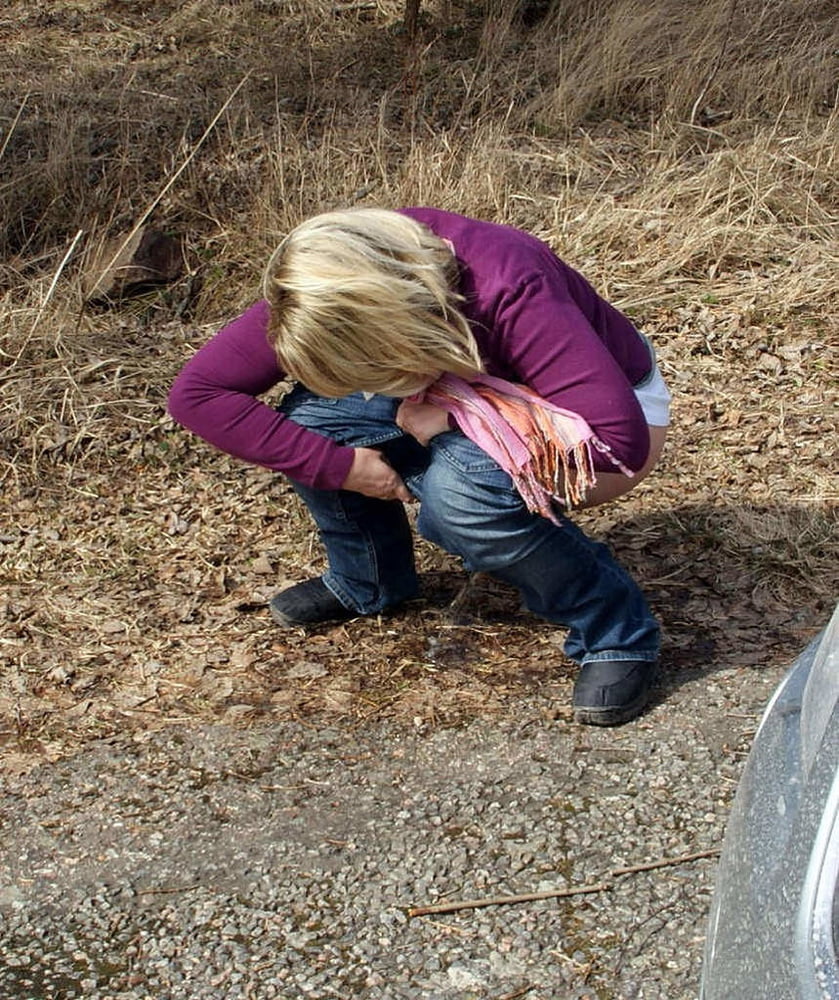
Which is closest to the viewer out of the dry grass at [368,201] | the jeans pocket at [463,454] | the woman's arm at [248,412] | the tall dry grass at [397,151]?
the jeans pocket at [463,454]

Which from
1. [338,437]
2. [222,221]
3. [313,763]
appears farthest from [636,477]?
[222,221]

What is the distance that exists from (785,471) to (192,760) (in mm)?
2319

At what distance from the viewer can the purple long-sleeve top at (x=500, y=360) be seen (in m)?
2.89

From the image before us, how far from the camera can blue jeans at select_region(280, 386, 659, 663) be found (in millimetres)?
3104

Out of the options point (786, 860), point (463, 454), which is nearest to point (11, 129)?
point (463, 454)

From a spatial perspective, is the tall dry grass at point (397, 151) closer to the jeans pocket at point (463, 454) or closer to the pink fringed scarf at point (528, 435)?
the jeans pocket at point (463, 454)

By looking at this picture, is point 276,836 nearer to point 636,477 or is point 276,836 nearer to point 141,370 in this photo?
point 636,477

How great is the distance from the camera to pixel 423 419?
10.3ft

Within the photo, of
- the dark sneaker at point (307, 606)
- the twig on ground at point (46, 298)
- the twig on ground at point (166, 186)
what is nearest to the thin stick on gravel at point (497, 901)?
the dark sneaker at point (307, 606)

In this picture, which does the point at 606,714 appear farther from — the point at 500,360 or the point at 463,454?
the point at 500,360

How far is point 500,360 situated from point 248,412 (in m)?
0.63

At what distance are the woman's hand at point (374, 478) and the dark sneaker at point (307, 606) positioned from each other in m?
0.54

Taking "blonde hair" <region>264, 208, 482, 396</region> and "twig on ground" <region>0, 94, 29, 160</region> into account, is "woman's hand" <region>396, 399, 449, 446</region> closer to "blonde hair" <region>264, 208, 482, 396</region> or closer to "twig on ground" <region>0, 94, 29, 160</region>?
"blonde hair" <region>264, 208, 482, 396</region>

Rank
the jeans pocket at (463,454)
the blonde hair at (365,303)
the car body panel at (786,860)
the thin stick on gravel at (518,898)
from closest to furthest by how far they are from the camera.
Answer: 1. the car body panel at (786,860)
2. the thin stick on gravel at (518,898)
3. the blonde hair at (365,303)
4. the jeans pocket at (463,454)
